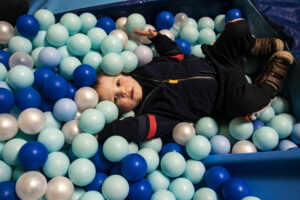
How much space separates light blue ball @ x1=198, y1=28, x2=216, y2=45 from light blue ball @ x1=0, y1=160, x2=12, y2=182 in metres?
1.17

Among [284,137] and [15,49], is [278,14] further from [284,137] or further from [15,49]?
[15,49]

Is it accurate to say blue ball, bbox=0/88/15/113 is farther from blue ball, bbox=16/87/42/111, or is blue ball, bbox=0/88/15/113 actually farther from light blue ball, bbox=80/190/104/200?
light blue ball, bbox=80/190/104/200

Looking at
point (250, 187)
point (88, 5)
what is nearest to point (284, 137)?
point (250, 187)

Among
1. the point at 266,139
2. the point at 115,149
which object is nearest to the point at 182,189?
the point at 115,149

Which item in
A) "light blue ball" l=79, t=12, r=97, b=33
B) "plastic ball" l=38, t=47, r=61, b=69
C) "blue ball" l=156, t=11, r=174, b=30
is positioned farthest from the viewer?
"blue ball" l=156, t=11, r=174, b=30

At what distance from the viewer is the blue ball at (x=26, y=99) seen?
1.04 m

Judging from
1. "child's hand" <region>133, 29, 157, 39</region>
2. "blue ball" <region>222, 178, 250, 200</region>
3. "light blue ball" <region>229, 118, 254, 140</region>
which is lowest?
"blue ball" <region>222, 178, 250, 200</region>

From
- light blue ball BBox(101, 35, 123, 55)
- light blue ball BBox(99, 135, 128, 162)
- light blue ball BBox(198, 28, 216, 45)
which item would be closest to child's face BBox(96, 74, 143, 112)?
light blue ball BBox(101, 35, 123, 55)

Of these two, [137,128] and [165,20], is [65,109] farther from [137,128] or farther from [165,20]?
[165,20]

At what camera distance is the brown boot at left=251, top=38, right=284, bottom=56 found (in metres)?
1.25

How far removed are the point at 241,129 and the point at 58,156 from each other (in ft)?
2.50

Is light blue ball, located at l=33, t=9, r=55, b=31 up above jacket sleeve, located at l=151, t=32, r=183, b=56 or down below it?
above

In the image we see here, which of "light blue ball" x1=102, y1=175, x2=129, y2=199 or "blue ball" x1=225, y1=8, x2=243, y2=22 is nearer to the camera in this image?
"light blue ball" x1=102, y1=175, x2=129, y2=199

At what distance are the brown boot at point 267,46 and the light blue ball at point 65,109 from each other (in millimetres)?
897
